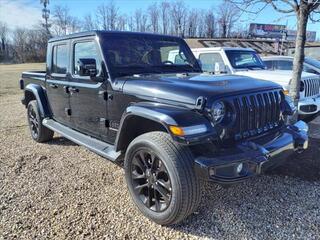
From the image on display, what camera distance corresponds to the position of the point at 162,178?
123 inches

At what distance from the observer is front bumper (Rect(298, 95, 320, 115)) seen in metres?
6.66

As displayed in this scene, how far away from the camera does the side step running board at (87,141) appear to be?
147 inches

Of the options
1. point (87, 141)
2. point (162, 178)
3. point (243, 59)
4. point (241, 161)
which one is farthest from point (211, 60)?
point (241, 161)

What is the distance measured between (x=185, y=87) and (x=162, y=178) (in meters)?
0.93

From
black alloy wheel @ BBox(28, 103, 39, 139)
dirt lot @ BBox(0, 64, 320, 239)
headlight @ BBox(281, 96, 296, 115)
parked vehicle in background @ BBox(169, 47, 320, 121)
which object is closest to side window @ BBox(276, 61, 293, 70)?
parked vehicle in background @ BBox(169, 47, 320, 121)

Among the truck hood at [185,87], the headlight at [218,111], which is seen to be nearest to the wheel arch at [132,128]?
the truck hood at [185,87]

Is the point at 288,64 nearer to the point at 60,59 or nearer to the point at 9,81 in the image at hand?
the point at 60,59

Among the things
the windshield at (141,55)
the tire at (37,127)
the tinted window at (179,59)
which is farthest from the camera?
the tire at (37,127)

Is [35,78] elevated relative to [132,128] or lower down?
elevated

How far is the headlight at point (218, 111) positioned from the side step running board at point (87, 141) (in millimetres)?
1256

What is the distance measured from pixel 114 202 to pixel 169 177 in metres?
1.06

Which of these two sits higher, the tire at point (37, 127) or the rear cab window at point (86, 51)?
the rear cab window at point (86, 51)

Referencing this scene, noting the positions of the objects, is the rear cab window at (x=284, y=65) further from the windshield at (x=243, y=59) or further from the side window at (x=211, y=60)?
the side window at (x=211, y=60)

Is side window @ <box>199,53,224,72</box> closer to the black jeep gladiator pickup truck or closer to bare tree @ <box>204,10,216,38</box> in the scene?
the black jeep gladiator pickup truck
